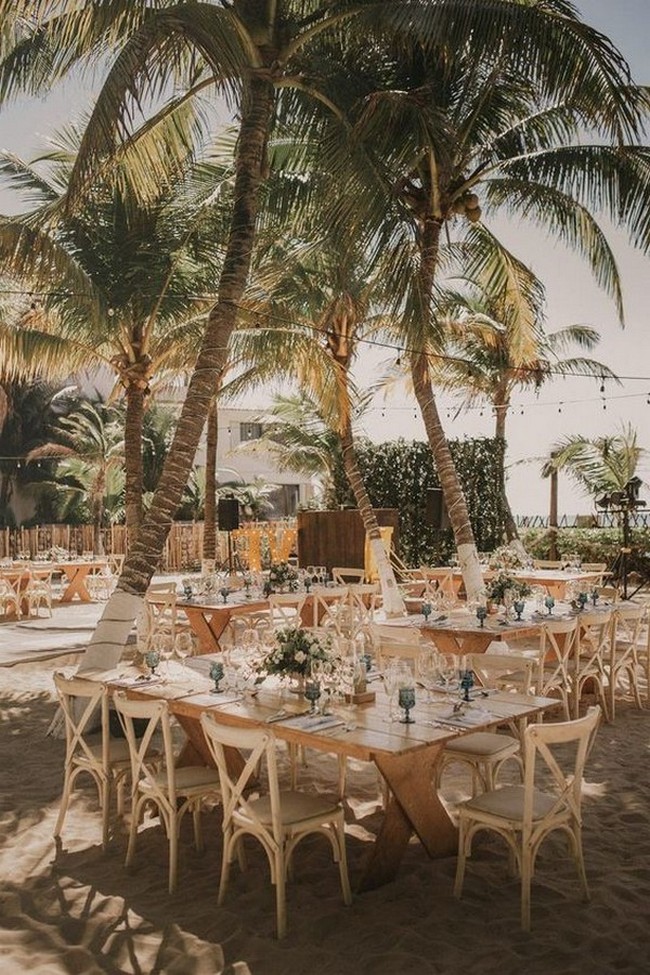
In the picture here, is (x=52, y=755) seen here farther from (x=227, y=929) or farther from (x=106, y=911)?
(x=227, y=929)

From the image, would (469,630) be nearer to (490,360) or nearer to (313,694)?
(313,694)

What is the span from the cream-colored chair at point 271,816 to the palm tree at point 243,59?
126 inches

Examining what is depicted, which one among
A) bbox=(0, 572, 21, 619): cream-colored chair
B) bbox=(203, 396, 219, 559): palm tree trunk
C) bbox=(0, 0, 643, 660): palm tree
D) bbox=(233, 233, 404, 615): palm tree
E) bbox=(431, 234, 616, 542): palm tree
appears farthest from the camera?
bbox=(431, 234, 616, 542): palm tree

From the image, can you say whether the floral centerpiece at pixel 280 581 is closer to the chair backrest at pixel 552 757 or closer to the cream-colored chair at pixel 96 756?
the cream-colored chair at pixel 96 756

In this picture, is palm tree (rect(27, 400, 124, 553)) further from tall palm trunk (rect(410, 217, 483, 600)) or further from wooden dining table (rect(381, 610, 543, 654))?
wooden dining table (rect(381, 610, 543, 654))

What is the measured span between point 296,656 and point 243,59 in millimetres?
4889

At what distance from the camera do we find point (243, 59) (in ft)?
24.2

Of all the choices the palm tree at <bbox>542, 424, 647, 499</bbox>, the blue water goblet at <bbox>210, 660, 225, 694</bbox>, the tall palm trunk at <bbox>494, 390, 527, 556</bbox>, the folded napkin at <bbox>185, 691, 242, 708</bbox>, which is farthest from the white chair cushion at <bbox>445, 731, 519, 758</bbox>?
the palm tree at <bbox>542, 424, 647, 499</bbox>

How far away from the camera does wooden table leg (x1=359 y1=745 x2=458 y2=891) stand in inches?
171

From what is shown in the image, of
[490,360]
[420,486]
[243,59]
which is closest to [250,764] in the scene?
[243,59]

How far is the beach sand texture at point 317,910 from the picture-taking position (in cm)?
374

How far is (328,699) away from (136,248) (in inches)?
296

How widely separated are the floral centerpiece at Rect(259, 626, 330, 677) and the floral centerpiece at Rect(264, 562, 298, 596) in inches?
225

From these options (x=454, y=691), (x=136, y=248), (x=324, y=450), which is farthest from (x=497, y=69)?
(x=324, y=450)
